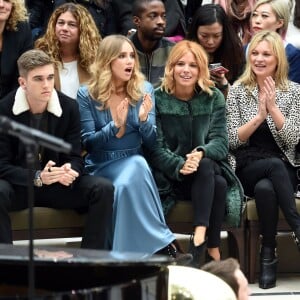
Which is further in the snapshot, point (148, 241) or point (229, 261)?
point (148, 241)

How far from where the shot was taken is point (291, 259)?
6.14 meters

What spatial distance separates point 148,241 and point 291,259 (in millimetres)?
1060

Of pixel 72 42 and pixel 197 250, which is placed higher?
Answer: pixel 72 42

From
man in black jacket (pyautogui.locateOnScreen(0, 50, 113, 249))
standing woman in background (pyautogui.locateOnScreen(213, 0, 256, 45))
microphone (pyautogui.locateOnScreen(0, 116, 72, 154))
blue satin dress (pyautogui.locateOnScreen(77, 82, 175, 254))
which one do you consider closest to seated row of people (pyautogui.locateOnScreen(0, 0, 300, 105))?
standing woman in background (pyautogui.locateOnScreen(213, 0, 256, 45))

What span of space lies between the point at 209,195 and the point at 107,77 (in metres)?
0.94

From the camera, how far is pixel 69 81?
6.16 metres

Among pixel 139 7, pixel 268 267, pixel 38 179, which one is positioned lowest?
pixel 268 267

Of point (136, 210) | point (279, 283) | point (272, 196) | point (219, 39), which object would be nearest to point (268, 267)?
point (279, 283)

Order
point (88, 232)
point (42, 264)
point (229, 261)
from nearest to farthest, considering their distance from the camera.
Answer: point (42, 264) → point (229, 261) → point (88, 232)

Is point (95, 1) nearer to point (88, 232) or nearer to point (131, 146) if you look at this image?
point (131, 146)

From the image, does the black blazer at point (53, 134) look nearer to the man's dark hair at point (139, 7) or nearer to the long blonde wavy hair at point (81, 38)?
the long blonde wavy hair at point (81, 38)

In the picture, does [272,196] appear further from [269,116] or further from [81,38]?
[81,38]

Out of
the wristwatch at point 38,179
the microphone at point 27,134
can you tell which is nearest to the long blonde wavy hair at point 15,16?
the wristwatch at point 38,179

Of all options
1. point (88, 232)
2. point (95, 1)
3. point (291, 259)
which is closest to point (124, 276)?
point (88, 232)
